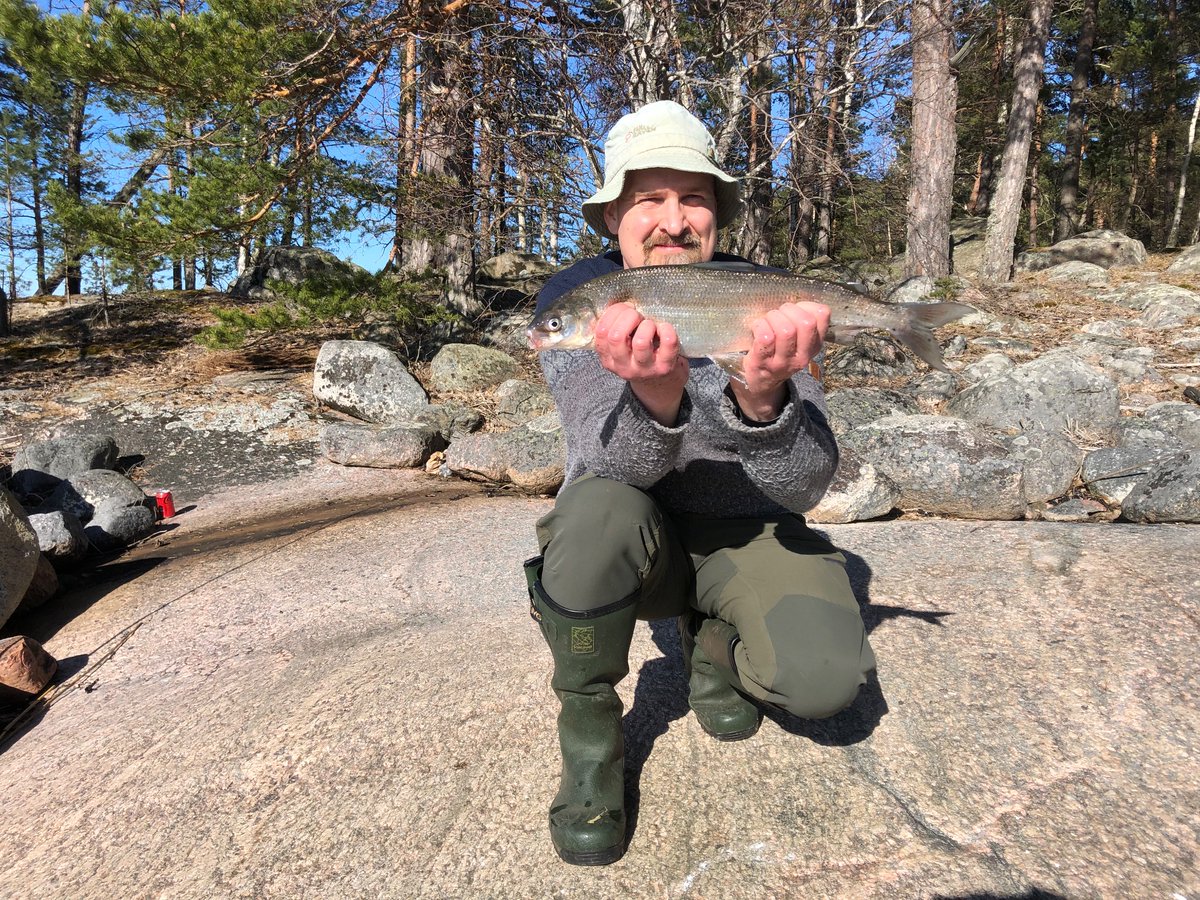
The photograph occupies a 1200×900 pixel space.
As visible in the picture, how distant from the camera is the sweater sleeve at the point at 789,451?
78.5 inches

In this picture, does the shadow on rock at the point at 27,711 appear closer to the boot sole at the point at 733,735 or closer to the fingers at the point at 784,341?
the boot sole at the point at 733,735

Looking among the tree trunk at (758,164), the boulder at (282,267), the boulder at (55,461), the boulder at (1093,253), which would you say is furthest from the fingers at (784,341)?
the boulder at (1093,253)

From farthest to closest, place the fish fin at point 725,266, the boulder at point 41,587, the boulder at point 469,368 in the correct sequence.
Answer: the boulder at point 469,368
the boulder at point 41,587
the fish fin at point 725,266

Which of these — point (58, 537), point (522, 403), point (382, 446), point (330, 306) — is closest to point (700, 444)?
point (58, 537)

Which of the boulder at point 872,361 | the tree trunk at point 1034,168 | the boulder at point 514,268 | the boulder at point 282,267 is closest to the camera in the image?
the boulder at point 872,361

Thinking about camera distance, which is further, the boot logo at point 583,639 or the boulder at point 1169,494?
the boulder at point 1169,494

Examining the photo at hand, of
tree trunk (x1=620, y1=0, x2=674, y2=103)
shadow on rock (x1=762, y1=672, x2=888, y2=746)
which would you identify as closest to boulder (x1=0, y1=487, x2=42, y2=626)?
shadow on rock (x1=762, y1=672, x2=888, y2=746)

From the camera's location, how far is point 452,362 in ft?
28.9

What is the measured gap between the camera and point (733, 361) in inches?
77.6

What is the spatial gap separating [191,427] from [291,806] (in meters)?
6.52

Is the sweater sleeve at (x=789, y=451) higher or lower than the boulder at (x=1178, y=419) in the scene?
higher

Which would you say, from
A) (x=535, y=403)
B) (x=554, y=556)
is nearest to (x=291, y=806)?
(x=554, y=556)

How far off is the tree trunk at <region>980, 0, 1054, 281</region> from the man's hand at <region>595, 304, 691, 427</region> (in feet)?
41.5

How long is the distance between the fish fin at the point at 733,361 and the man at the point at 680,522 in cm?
3
